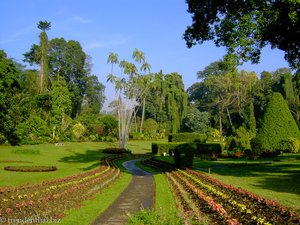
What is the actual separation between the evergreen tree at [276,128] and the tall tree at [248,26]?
1526 centimetres

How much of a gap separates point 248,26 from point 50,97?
4860cm

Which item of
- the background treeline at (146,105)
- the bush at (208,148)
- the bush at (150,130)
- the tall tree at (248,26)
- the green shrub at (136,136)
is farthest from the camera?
the bush at (150,130)

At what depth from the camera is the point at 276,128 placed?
111 feet

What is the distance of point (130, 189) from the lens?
54.2 ft

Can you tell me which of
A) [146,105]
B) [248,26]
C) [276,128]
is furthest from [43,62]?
[248,26]

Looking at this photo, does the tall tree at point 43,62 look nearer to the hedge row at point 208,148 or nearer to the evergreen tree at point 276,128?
the hedge row at point 208,148

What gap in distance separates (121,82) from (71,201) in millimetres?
44404

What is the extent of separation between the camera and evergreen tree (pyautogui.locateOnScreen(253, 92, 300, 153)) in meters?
34.0

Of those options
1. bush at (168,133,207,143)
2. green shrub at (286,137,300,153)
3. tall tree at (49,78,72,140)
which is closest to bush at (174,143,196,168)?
green shrub at (286,137,300,153)

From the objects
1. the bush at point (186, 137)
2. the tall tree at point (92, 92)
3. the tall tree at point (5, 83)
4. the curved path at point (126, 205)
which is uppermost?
the tall tree at point (92, 92)

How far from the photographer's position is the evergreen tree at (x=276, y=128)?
34.0 metres

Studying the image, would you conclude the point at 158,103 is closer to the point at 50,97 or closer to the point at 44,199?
the point at 50,97

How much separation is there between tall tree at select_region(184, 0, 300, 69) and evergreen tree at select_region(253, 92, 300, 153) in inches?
601

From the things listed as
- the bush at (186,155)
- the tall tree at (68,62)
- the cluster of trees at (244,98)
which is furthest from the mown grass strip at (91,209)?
the tall tree at (68,62)
